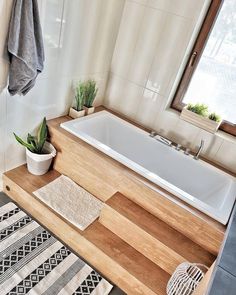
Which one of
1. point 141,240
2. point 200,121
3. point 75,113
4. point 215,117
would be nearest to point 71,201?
point 141,240

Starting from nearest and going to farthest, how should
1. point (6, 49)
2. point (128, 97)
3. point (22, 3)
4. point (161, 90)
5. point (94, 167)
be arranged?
point (22, 3) → point (6, 49) → point (94, 167) → point (161, 90) → point (128, 97)

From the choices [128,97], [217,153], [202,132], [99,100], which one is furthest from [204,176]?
[99,100]

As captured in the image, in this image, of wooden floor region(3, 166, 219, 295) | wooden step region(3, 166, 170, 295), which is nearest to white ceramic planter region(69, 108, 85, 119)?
wooden step region(3, 166, 170, 295)

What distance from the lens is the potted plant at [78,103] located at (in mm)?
2232

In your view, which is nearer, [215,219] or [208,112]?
[215,219]

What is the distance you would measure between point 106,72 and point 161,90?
0.62 meters

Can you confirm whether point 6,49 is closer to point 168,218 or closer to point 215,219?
point 168,218

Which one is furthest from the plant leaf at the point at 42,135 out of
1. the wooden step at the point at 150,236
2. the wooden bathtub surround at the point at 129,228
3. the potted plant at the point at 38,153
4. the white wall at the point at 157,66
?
the white wall at the point at 157,66

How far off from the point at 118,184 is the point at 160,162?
628 mm

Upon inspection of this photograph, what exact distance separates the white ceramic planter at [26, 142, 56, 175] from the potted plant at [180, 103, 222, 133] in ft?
3.91

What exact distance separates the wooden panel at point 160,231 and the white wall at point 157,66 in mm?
860

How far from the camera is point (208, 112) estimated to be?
7.13 feet

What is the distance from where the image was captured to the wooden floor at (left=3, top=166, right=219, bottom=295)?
5.06 feet

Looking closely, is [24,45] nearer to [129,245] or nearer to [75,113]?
[75,113]
